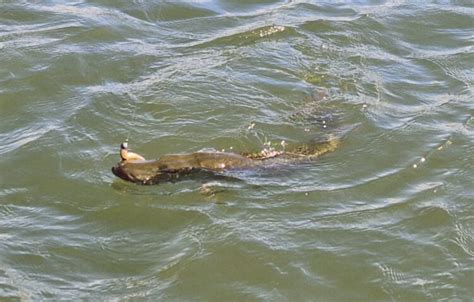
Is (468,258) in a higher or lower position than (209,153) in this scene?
lower

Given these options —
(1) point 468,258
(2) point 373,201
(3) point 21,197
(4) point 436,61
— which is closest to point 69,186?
(3) point 21,197

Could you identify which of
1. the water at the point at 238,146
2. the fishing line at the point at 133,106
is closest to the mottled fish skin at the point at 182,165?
the water at the point at 238,146

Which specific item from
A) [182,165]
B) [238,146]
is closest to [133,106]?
[238,146]

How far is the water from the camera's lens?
16.9ft

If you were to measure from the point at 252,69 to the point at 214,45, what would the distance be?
2.38 ft

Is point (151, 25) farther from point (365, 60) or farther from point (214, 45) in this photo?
point (365, 60)

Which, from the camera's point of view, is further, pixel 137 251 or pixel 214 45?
pixel 214 45

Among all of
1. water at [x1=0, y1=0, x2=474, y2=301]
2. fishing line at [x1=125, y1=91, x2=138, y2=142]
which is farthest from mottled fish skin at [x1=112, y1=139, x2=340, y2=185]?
fishing line at [x1=125, y1=91, x2=138, y2=142]

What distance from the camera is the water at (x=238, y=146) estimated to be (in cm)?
516

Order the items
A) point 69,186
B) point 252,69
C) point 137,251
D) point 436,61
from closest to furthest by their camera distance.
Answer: point 137,251 < point 69,186 < point 252,69 < point 436,61

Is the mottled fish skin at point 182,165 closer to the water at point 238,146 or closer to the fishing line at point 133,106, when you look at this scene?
the water at point 238,146

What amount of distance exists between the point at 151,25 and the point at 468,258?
4806 mm

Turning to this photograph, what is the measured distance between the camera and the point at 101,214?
5.68 meters

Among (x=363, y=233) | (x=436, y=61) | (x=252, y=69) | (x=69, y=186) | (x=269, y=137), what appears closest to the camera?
(x=363, y=233)
